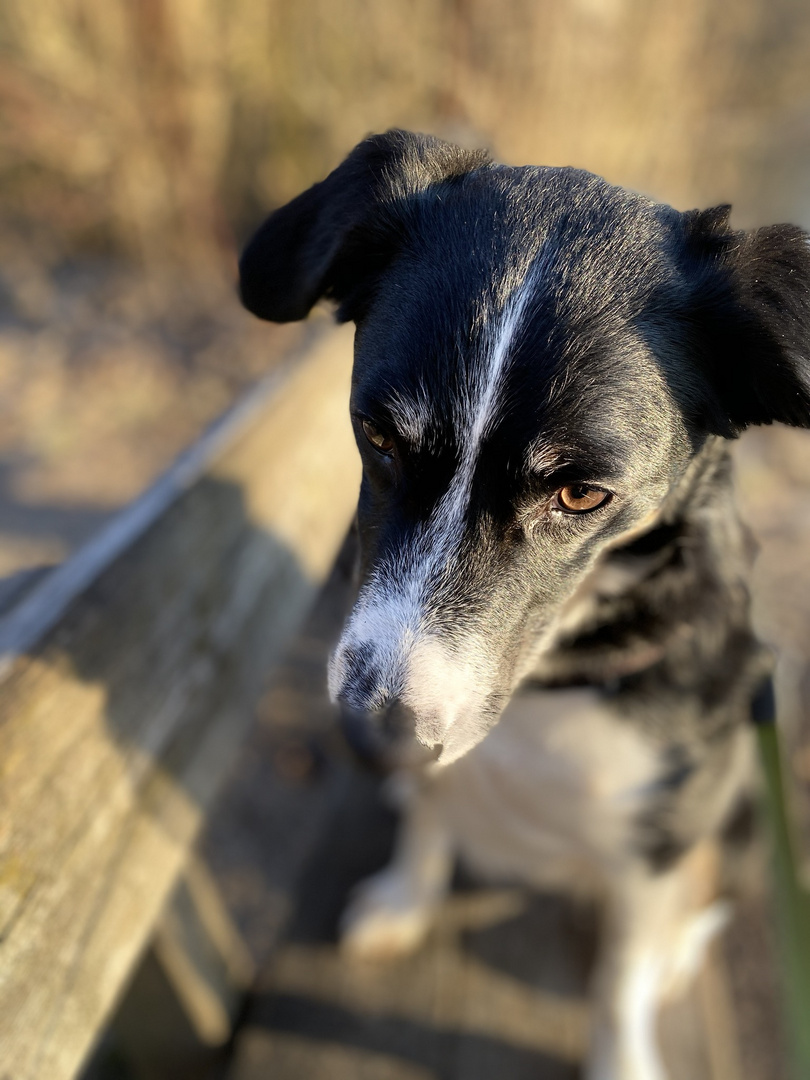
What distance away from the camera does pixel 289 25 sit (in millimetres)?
5402

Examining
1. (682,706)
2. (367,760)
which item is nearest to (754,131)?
(682,706)

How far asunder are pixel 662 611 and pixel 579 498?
0.48 meters

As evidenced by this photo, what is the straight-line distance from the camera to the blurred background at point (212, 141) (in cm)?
440

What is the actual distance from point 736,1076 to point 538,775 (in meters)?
1.21

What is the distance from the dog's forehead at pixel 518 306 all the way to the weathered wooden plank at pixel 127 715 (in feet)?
1.83

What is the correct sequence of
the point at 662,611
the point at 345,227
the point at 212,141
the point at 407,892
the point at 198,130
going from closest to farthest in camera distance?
the point at 345,227 < the point at 662,611 < the point at 407,892 < the point at 198,130 < the point at 212,141

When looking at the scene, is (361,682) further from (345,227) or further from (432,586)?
(345,227)

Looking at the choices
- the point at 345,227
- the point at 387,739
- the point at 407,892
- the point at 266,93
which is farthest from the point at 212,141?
the point at 387,739

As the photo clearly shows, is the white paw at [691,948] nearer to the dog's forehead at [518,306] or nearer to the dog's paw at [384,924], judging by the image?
the dog's paw at [384,924]

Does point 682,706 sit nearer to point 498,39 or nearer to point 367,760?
point 367,760

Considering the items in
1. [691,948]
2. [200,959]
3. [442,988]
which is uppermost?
[200,959]

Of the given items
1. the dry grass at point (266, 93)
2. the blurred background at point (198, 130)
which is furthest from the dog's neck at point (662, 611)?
the dry grass at point (266, 93)

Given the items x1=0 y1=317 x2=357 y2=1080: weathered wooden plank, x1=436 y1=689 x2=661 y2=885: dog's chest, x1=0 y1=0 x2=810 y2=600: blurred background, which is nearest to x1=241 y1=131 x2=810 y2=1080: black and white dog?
x1=436 y1=689 x2=661 y2=885: dog's chest

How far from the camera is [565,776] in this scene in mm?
1690
